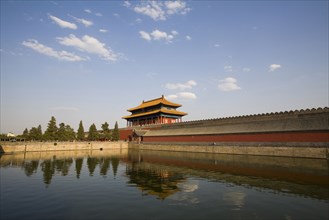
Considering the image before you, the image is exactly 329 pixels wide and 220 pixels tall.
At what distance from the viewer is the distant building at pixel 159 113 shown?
57.2 m

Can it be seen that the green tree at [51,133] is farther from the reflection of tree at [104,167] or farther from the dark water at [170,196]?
the dark water at [170,196]

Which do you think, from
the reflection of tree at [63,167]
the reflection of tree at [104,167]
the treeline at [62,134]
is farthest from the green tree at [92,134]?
the reflection of tree at [104,167]

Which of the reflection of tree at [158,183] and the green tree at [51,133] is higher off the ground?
the green tree at [51,133]

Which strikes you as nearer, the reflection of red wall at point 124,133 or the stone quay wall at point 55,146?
the stone quay wall at point 55,146

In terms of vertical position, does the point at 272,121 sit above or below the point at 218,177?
above

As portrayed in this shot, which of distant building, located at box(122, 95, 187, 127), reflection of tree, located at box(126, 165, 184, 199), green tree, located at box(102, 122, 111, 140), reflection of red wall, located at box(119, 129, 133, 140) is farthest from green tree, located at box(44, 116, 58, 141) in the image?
reflection of tree, located at box(126, 165, 184, 199)

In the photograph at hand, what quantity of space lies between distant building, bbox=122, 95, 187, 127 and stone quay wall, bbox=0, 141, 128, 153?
1037cm

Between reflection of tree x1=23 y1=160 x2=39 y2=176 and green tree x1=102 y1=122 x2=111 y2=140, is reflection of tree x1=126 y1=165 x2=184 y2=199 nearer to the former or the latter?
reflection of tree x1=23 y1=160 x2=39 y2=176

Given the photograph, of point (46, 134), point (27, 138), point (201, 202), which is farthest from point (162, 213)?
point (27, 138)

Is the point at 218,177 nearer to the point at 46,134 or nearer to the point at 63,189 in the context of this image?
the point at 63,189

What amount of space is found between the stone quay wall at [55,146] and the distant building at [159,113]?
408 inches

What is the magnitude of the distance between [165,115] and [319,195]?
4638 centimetres

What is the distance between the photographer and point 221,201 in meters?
11.2

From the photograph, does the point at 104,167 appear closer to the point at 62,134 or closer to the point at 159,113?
the point at 62,134
